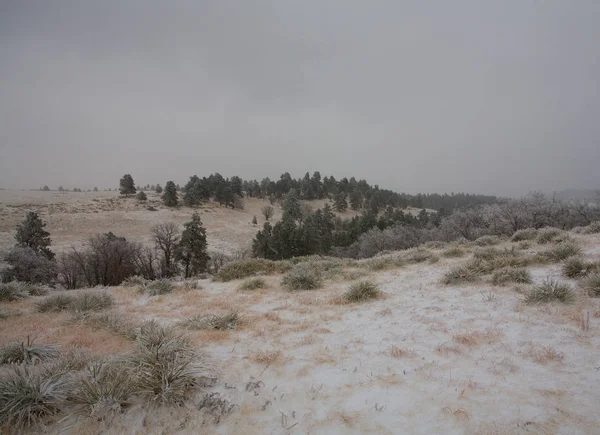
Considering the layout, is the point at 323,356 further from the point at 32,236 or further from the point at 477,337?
the point at 32,236

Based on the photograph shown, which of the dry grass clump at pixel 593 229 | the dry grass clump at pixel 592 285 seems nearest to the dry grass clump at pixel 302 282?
the dry grass clump at pixel 592 285

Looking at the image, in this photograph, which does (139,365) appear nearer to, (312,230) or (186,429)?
(186,429)

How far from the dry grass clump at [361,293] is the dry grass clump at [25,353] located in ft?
19.0

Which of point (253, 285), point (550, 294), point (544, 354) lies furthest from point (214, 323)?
point (550, 294)

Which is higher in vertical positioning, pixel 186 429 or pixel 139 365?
pixel 139 365

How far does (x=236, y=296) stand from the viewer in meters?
8.27

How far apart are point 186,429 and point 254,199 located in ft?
337

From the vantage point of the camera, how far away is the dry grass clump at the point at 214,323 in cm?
564

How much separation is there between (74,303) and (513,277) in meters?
11.3

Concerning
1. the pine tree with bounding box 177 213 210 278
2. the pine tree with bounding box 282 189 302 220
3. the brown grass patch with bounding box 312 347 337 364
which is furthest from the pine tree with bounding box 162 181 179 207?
the brown grass patch with bounding box 312 347 337 364

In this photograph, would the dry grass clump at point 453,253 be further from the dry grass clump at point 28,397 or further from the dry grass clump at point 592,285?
the dry grass clump at point 28,397

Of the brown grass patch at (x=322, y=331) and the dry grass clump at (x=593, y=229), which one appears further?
the dry grass clump at (x=593, y=229)

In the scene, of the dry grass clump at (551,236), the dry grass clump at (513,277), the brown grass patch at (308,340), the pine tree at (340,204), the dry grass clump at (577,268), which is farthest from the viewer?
the pine tree at (340,204)

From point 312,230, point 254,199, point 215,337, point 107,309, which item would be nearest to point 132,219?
point 312,230
